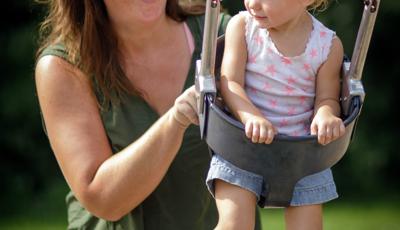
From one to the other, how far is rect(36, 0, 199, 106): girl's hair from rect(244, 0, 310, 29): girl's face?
1.00 metres

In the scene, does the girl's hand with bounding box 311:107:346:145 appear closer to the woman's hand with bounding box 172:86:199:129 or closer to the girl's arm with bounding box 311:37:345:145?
the girl's arm with bounding box 311:37:345:145

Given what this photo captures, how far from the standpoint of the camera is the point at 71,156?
3707 mm

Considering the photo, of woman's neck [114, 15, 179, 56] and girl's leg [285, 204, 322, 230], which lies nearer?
girl's leg [285, 204, 322, 230]

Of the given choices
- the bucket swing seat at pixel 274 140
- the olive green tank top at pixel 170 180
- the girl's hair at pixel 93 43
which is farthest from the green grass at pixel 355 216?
the bucket swing seat at pixel 274 140

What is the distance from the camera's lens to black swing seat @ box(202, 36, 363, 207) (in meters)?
2.74

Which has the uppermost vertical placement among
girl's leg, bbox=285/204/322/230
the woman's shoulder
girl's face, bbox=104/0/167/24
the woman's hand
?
girl's face, bbox=104/0/167/24

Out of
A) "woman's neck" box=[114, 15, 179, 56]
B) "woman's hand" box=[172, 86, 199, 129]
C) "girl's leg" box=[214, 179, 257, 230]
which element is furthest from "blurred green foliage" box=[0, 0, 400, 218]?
"girl's leg" box=[214, 179, 257, 230]

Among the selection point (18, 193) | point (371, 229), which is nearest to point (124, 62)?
point (371, 229)

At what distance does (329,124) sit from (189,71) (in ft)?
3.81

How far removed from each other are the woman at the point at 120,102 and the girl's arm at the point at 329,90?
76 cm

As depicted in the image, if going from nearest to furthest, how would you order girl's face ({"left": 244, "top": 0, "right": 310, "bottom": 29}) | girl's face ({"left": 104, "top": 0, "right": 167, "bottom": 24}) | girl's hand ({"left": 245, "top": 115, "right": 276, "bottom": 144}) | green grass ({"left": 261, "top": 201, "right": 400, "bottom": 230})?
1. girl's hand ({"left": 245, "top": 115, "right": 276, "bottom": 144})
2. girl's face ({"left": 244, "top": 0, "right": 310, "bottom": 29})
3. girl's face ({"left": 104, "top": 0, "right": 167, "bottom": 24})
4. green grass ({"left": 261, "top": 201, "right": 400, "bottom": 230})

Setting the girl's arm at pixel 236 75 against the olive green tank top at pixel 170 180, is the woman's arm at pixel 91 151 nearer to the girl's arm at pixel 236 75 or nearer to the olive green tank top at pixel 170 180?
the olive green tank top at pixel 170 180

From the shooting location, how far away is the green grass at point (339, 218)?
689 cm

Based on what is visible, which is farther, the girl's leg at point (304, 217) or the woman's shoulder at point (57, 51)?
the woman's shoulder at point (57, 51)
